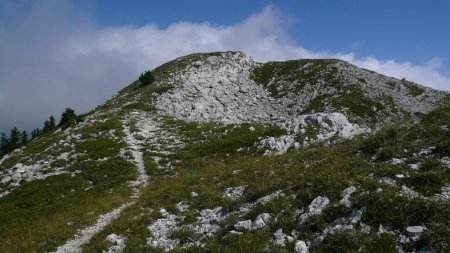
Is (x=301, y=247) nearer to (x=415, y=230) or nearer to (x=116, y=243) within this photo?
(x=415, y=230)

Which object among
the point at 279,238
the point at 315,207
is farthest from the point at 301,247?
the point at 315,207

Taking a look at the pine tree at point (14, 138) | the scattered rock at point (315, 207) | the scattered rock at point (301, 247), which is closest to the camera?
the scattered rock at point (301, 247)

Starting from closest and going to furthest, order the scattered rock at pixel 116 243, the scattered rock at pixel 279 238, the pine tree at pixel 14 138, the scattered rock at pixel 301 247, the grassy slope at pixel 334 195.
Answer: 1. the grassy slope at pixel 334 195
2. the scattered rock at pixel 301 247
3. the scattered rock at pixel 279 238
4. the scattered rock at pixel 116 243
5. the pine tree at pixel 14 138

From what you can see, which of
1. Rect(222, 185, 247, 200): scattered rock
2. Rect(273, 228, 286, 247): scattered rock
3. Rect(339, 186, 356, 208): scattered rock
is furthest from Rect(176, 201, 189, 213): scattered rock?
Rect(339, 186, 356, 208): scattered rock

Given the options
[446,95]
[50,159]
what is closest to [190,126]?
[50,159]

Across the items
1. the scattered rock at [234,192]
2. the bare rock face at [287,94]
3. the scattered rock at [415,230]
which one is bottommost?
the scattered rock at [415,230]

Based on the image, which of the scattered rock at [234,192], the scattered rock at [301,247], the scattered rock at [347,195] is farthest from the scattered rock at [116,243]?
the scattered rock at [347,195]

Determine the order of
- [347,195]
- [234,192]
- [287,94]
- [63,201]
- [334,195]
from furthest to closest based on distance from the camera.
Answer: [287,94] < [63,201] < [234,192] < [334,195] < [347,195]

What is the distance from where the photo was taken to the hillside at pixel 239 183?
1237 cm

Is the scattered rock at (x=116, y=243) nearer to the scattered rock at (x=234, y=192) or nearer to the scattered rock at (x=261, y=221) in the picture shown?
the scattered rock at (x=234, y=192)

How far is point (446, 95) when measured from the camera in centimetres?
6197

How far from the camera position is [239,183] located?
21.0 m

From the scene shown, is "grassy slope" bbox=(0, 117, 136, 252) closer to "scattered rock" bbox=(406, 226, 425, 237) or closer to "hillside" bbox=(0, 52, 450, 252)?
"hillside" bbox=(0, 52, 450, 252)

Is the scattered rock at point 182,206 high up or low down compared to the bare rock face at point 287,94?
down
